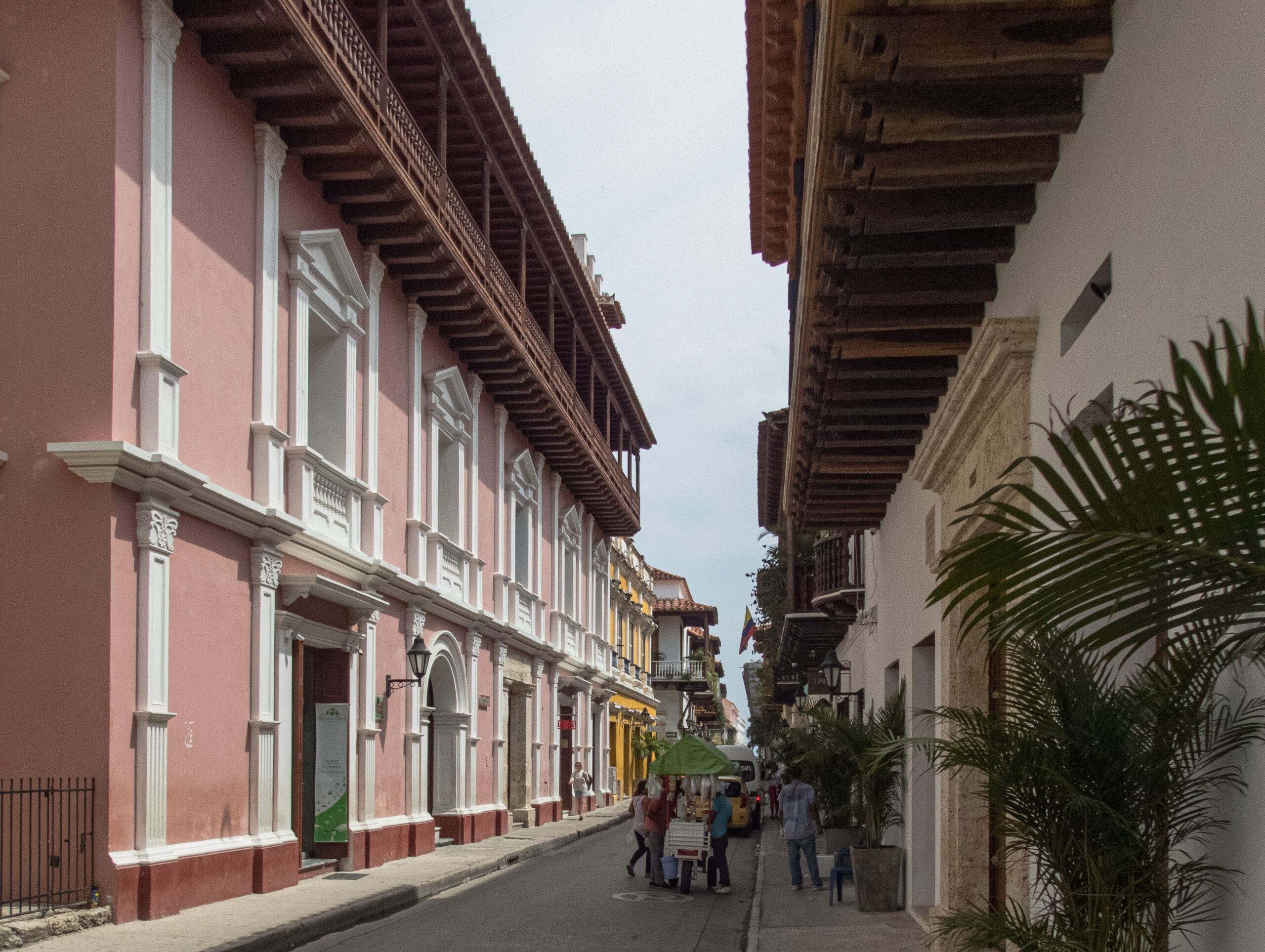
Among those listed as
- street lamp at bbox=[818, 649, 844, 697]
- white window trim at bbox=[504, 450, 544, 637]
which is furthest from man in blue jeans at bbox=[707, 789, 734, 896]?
white window trim at bbox=[504, 450, 544, 637]

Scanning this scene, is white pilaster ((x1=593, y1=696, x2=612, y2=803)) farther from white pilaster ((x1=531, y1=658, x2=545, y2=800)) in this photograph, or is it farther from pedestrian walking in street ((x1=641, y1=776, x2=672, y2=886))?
pedestrian walking in street ((x1=641, y1=776, x2=672, y2=886))

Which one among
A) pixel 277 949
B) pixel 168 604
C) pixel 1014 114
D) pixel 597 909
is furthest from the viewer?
pixel 597 909

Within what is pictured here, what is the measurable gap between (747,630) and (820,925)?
39.3 m

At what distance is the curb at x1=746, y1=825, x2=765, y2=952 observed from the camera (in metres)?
12.3

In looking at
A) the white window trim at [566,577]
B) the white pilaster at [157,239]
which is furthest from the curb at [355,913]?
the white window trim at [566,577]

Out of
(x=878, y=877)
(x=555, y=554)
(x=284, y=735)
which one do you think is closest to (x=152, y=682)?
(x=284, y=735)

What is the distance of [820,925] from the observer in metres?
13.5

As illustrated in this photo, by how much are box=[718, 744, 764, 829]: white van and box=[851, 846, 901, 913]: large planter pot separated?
16.0m

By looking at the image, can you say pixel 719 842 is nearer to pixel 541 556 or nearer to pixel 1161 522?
pixel 541 556

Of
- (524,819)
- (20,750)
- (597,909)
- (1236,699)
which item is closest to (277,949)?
(20,750)

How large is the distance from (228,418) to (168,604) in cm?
243

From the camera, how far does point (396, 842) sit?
19719 millimetres

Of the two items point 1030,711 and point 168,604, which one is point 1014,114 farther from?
point 168,604

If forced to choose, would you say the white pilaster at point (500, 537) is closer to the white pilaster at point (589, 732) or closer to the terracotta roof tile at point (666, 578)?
the white pilaster at point (589, 732)
